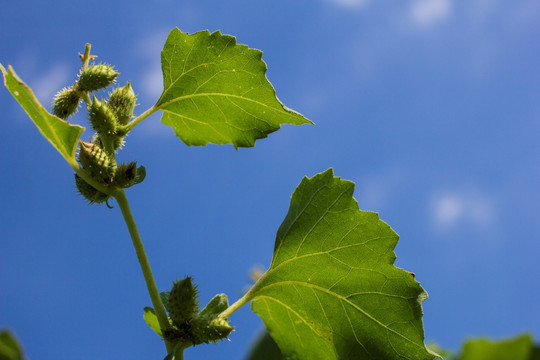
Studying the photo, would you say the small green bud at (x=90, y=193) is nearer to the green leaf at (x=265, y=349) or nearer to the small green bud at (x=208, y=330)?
the small green bud at (x=208, y=330)

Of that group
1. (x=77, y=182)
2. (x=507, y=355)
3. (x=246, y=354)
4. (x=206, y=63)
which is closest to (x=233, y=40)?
(x=206, y=63)

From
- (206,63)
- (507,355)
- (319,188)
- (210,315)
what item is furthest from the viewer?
(206,63)

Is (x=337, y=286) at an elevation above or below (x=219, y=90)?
below

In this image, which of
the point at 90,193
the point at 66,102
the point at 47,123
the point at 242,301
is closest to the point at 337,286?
the point at 242,301

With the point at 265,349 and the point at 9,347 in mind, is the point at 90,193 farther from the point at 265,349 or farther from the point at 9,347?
the point at 9,347

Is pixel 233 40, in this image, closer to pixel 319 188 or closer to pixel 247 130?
pixel 247 130

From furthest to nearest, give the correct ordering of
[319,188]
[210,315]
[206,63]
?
[206,63] → [319,188] → [210,315]

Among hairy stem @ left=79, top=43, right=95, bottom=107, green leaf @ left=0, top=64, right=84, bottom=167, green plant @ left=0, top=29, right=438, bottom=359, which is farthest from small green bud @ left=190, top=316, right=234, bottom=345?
hairy stem @ left=79, top=43, right=95, bottom=107

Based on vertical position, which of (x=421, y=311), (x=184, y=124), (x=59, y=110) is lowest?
(x=421, y=311)
